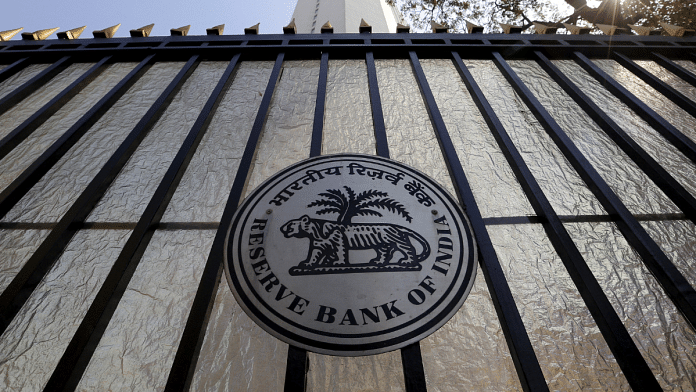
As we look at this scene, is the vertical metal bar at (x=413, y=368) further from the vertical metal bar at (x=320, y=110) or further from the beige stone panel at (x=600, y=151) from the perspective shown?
the beige stone panel at (x=600, y=151)

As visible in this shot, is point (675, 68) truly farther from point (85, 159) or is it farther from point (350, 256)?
point (85, 159)

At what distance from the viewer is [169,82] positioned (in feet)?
9.33

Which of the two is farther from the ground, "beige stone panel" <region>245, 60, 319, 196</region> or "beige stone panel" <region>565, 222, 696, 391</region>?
"beige stone panel" <region>245, 60, 319, 196</region>

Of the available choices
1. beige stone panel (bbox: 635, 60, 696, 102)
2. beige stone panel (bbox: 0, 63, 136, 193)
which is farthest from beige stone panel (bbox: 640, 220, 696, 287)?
beige stone panel (bbox: 0, 63, 136, 193)

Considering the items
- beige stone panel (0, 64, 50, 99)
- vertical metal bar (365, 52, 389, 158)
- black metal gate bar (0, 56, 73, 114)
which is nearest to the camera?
vertical metal bar (365, 52, 389, 158)

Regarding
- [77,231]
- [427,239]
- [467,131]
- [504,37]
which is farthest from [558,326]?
[504,37]

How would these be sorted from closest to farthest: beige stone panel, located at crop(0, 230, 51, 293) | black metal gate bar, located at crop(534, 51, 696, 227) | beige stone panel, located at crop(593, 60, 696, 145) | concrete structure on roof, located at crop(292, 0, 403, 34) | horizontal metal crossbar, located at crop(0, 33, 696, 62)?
beige stone panel, located at crop(0, 230, 51, 293), black metal gate bar, located at crop(534, 51, 696, 227), beige stone panel, located at crop(593, 60, 696, 145), horizontal metal crossbar, located at crop(0, 33, 696, 62), concrete structure on roof, located at crop(292, 0, 403, 34)

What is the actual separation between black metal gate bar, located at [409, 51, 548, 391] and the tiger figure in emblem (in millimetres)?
300

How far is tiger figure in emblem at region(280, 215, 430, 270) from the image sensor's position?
4.92 feet

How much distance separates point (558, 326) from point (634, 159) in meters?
1.37

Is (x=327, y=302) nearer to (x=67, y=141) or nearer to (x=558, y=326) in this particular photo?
(x=558, y=326)

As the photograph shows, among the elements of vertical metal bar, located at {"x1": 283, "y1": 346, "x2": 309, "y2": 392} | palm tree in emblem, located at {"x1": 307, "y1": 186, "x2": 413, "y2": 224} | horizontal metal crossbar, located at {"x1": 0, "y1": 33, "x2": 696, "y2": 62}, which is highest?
horizontal metal crossbar, located at {"x1": 0, "y1": 33, "x2": 696, "y2": 62}

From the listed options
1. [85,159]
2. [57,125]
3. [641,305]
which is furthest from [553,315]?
[57,125]

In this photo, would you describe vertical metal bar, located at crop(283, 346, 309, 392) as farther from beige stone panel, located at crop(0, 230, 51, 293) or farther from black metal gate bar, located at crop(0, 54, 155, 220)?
beige stone panel, located at crop(0, 230, 51, 293)
